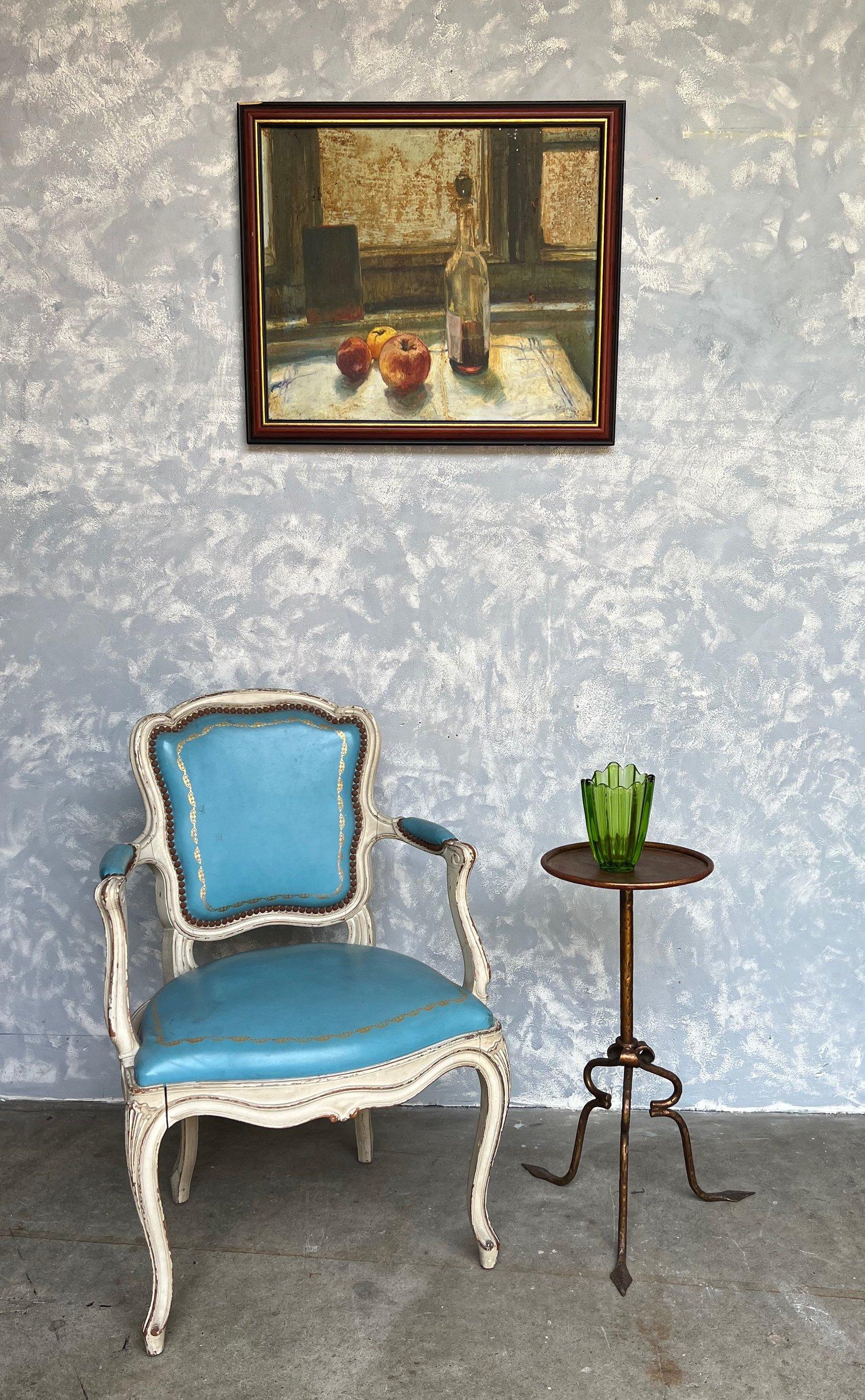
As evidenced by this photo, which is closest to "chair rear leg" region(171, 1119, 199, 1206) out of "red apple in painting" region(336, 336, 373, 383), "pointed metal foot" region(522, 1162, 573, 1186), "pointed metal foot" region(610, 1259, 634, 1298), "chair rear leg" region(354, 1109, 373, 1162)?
"chair rear leg" region(354, 1109, 373, 1162)

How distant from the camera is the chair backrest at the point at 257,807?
7.65ft

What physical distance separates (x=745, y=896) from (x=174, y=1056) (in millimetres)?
1489

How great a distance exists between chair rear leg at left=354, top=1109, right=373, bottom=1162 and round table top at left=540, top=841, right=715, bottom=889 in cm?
75

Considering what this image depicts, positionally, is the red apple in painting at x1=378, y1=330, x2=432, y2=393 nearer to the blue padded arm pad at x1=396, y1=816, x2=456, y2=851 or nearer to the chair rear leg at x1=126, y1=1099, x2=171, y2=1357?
the blue padded arm pad at x1=396, y1=816, x2=456, y2=851

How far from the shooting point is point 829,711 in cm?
270

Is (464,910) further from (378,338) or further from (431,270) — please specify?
(431,270)

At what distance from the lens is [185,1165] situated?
237 cm

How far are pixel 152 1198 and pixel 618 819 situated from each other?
1.07 meters

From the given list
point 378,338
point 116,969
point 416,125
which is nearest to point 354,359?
point 378,338

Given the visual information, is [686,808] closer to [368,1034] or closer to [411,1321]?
[368,1034]

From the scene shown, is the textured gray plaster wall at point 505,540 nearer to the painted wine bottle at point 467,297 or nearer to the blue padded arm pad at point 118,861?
the painted wine bottle at point 467,297

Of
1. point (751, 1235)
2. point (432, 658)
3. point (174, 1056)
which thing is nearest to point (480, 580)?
point (432, 658)

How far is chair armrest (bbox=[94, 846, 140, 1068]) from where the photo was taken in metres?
1.93

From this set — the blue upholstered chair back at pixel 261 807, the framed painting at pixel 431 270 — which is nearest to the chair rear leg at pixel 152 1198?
the blue upholstered chair back at pixel 261 807
